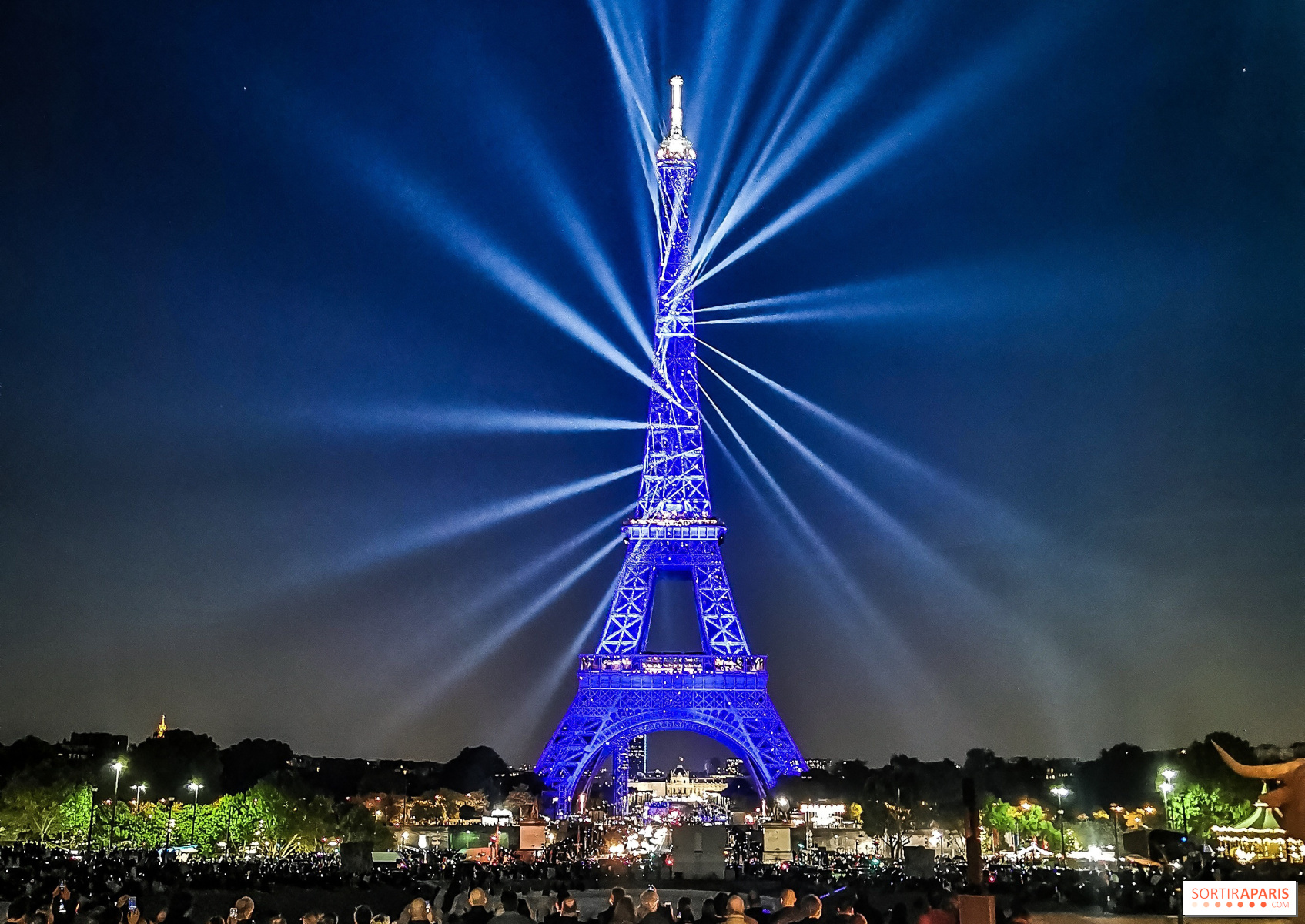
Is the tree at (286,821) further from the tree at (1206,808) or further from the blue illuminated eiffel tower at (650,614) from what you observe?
the tree at (1206,808)

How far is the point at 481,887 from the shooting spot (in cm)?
1642

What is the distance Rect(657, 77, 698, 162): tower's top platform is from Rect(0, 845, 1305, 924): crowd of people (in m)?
52.6

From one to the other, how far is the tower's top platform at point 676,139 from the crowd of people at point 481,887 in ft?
173

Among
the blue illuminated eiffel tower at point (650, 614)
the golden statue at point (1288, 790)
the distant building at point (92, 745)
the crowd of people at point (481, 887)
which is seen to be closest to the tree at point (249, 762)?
Result: the distant building at point (92, 745)

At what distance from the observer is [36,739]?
8294 cm

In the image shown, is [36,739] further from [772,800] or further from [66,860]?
[772,800]

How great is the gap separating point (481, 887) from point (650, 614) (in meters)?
58.9

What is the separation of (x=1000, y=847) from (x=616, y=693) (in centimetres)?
3116

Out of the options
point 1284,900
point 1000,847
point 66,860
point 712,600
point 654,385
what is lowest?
point 1000,847

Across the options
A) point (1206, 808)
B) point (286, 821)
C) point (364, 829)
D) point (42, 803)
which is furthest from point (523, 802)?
point (1206, 808)

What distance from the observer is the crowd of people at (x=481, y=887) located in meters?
16.7

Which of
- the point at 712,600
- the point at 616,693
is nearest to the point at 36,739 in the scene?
the point at 616,693

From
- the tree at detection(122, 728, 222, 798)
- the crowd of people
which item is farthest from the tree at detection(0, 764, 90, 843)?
the crowd of people

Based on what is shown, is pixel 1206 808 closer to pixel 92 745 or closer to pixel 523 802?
pixel 523 802
